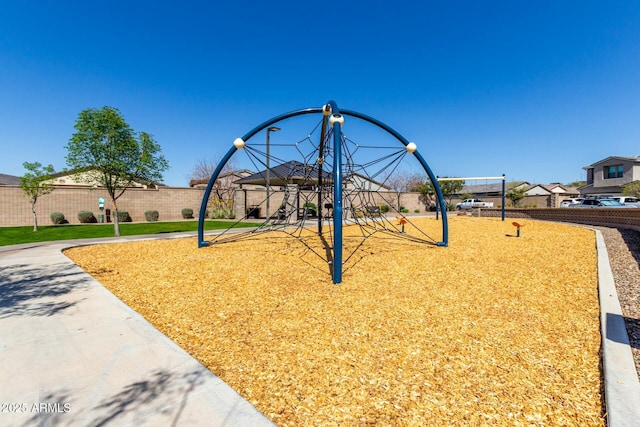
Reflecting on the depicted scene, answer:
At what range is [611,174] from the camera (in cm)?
3703

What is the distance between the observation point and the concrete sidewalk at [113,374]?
96.0 inches

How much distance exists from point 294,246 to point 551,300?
722 cm

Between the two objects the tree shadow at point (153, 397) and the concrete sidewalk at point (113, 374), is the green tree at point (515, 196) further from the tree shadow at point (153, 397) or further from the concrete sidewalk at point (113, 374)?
the tree shadow at point (153, 397)

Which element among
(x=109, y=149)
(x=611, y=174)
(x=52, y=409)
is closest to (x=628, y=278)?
(x=52, y=409)

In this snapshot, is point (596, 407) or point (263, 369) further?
point (263, 369)

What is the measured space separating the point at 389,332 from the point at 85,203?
78.9 ft

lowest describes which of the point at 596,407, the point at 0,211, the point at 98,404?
the point at 596,407

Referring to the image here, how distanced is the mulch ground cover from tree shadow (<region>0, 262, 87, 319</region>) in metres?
0.58

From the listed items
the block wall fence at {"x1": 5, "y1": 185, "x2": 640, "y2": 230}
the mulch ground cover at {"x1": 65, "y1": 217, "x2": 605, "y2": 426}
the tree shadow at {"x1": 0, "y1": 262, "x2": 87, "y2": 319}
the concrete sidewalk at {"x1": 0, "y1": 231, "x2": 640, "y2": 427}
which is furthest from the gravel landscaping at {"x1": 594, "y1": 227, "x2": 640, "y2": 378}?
the tree shadow at {"x1": 0, "y1": 262, "x2": 87, "y2": 319}

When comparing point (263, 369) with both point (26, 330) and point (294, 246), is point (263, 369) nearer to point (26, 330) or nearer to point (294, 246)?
point (26, 330)

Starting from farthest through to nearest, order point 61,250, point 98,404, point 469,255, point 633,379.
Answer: point 61,250, point 469,255, point 633,379, point 98,404

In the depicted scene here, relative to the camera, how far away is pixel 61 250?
9.70m

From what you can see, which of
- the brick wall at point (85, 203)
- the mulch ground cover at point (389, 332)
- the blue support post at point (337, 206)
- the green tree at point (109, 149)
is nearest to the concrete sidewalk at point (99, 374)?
the mulch ground cover at point (389, 332)

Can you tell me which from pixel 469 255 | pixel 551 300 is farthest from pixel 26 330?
pixel 469 255
